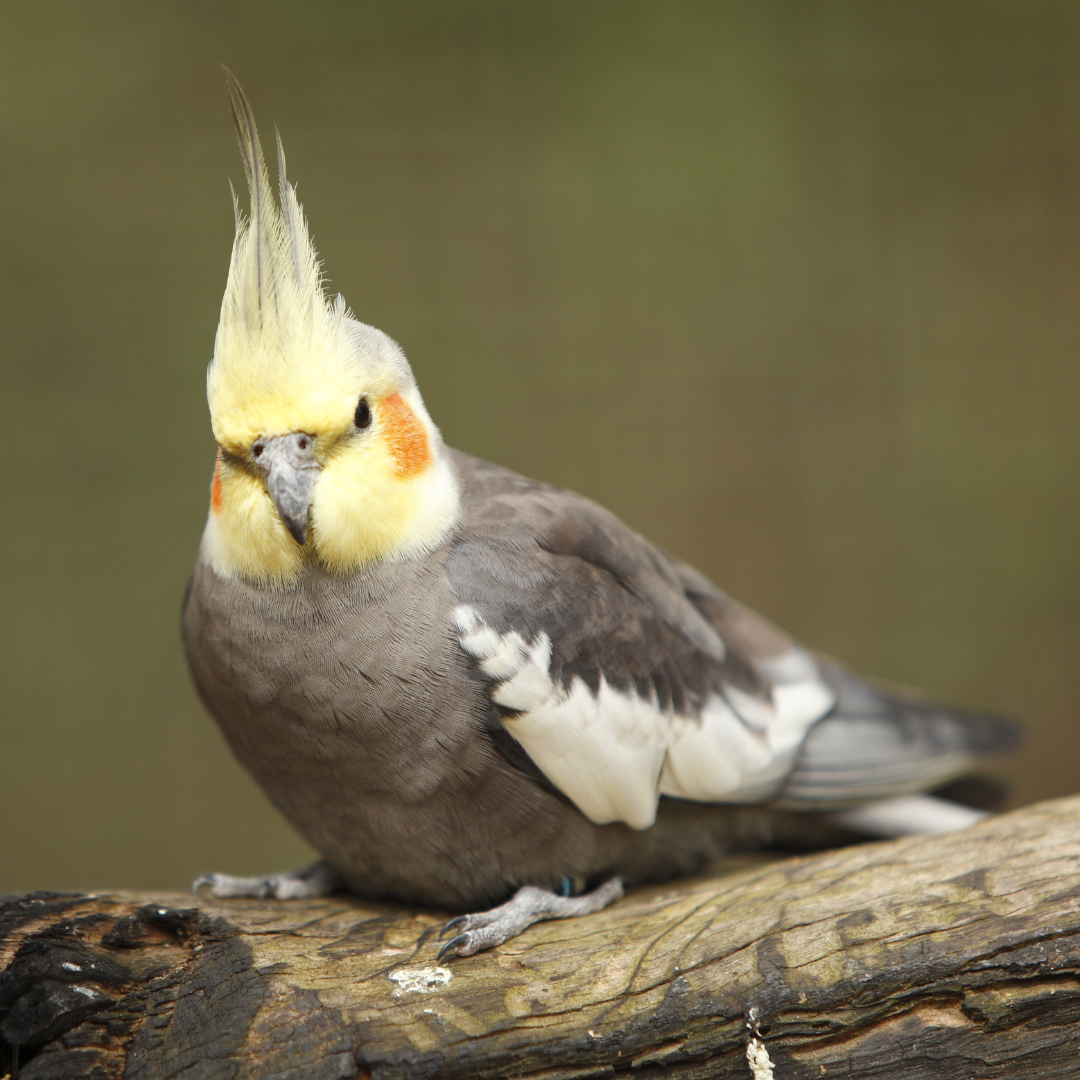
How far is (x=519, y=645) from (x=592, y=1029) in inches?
23.5

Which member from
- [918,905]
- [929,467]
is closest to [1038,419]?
[929,467]

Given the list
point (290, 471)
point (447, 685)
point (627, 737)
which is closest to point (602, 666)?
point (627, 737)

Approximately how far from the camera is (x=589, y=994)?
148 centimetres

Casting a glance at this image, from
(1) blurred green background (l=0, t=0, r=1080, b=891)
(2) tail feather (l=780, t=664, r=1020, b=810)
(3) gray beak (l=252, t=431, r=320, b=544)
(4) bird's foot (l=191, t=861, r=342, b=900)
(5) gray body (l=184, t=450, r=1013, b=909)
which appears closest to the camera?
(3) gray beak (l=252, t=431, r=320, b=544)

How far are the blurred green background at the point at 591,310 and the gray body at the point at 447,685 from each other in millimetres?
1841

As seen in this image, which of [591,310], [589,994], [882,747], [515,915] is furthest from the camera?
[591,310]

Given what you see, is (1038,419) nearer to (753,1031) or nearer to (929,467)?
(929,467)

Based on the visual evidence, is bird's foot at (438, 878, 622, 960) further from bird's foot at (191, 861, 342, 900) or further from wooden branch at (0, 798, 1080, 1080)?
bird's foot at (191, 861, 342, 900)

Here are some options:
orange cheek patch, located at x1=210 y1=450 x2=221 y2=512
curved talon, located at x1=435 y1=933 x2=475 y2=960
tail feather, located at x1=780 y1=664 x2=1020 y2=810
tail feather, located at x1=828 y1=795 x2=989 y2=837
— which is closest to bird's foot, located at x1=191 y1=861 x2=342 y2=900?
curved talon, located at x1=435 y1=933 x2=475 y2=960

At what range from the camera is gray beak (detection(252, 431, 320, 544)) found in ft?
5.00

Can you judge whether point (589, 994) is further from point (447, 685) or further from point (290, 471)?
point (290, 471)

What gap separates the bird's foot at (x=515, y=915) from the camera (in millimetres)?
1609

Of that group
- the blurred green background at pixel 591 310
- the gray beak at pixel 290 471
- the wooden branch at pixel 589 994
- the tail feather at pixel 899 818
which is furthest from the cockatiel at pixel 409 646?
the blurred green background at pixel 591 310

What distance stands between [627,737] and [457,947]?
47 cm
